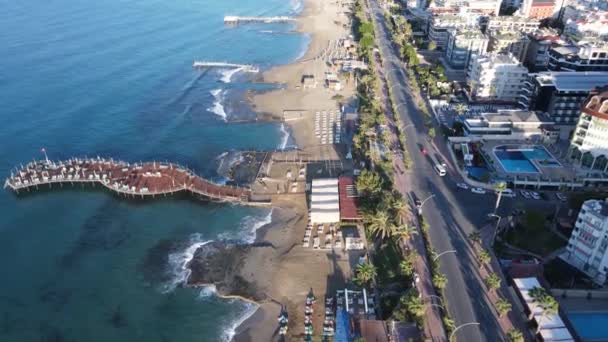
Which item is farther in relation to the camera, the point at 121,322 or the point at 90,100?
the point at 90,100

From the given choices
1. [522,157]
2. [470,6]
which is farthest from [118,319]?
[470,6]

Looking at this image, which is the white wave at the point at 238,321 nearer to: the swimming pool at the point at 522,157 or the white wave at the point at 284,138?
the white wave at the point at 284,138

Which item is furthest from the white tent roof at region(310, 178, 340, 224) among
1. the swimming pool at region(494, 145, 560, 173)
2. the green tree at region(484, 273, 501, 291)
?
the swimming pool at region(494, 145, 560, 173)

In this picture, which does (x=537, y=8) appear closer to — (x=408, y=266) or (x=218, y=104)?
(x=218, y=104)

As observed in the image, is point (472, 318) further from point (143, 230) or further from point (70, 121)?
point (70, 121)

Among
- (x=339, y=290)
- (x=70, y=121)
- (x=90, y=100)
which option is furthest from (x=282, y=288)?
(x=90, y=100)

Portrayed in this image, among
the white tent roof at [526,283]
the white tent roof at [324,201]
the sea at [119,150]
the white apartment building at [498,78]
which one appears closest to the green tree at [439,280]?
the white tent roof at [526,283]
